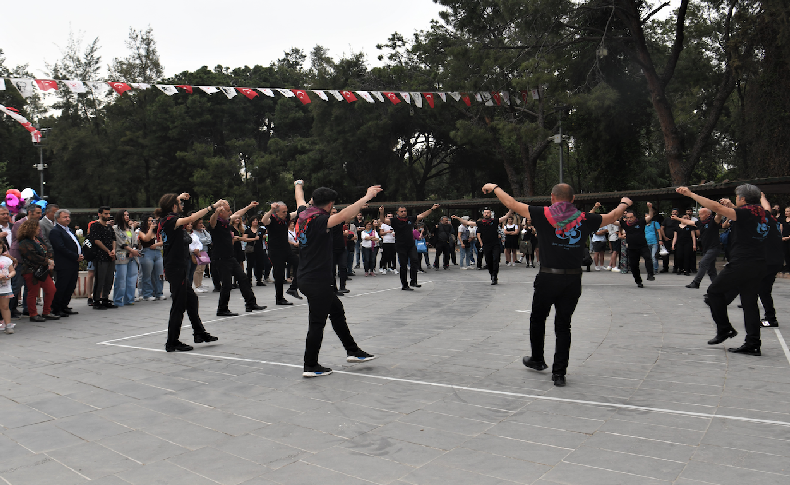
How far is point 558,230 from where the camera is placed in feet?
17.1

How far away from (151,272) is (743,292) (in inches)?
442

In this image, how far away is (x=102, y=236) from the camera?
11.3 meters

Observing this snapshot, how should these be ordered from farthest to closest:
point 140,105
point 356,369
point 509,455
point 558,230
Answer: point 140,105, point 356,369, point 558,230, point 509,455

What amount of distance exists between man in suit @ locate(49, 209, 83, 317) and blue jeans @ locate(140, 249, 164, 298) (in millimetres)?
1991

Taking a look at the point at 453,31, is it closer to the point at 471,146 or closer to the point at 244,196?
the point at 471,146

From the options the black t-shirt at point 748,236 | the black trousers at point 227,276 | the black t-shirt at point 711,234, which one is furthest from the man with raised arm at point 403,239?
the black t-shirt at point 748,236

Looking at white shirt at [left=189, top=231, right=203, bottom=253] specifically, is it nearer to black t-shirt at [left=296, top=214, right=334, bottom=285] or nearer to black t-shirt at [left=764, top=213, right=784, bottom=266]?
black t-shirt at [left=296, top=214, right=334, bottom=285]

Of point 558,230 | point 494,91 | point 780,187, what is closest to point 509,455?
point 558,230

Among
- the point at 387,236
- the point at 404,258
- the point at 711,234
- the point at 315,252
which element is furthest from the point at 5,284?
the point at 711,234

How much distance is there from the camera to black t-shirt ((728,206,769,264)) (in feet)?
21.0

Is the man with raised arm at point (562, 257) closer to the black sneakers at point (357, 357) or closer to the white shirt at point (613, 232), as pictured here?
the black sneakers at point (357, 357)

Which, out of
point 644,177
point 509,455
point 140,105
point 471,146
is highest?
point 140,105

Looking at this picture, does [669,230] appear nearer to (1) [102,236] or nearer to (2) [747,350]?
(2) [747,350]

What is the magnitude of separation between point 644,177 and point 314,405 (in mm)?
37783
